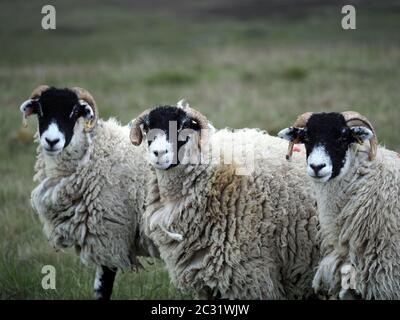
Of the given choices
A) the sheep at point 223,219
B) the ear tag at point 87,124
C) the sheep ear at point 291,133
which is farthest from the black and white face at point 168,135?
the ear tag at point 87,124

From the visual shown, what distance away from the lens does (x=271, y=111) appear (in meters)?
14.0

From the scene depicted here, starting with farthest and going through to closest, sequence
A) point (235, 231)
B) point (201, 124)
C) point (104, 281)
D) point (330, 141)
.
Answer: point (104, 281), point (201, 124), point (235, 231), point (330, 141)

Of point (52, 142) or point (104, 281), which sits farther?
point (104, 281)

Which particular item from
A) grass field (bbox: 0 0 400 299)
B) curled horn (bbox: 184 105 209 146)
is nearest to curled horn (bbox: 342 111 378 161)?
curled horn (bbox: 184 105 209 146)

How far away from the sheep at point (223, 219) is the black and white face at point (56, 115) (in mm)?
719

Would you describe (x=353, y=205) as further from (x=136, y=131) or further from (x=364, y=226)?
(x=136, y=131)

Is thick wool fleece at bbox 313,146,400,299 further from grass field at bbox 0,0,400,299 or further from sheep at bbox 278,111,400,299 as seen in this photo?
grass field at bbox 0,0,400,299

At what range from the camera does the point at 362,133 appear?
527 cm

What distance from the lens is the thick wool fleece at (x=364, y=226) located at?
5164mm

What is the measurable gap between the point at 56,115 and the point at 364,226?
9.27 ft

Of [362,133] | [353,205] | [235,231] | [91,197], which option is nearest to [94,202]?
[91,197]

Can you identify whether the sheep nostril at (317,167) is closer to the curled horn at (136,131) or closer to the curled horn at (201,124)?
the curled horn at (201,124)
